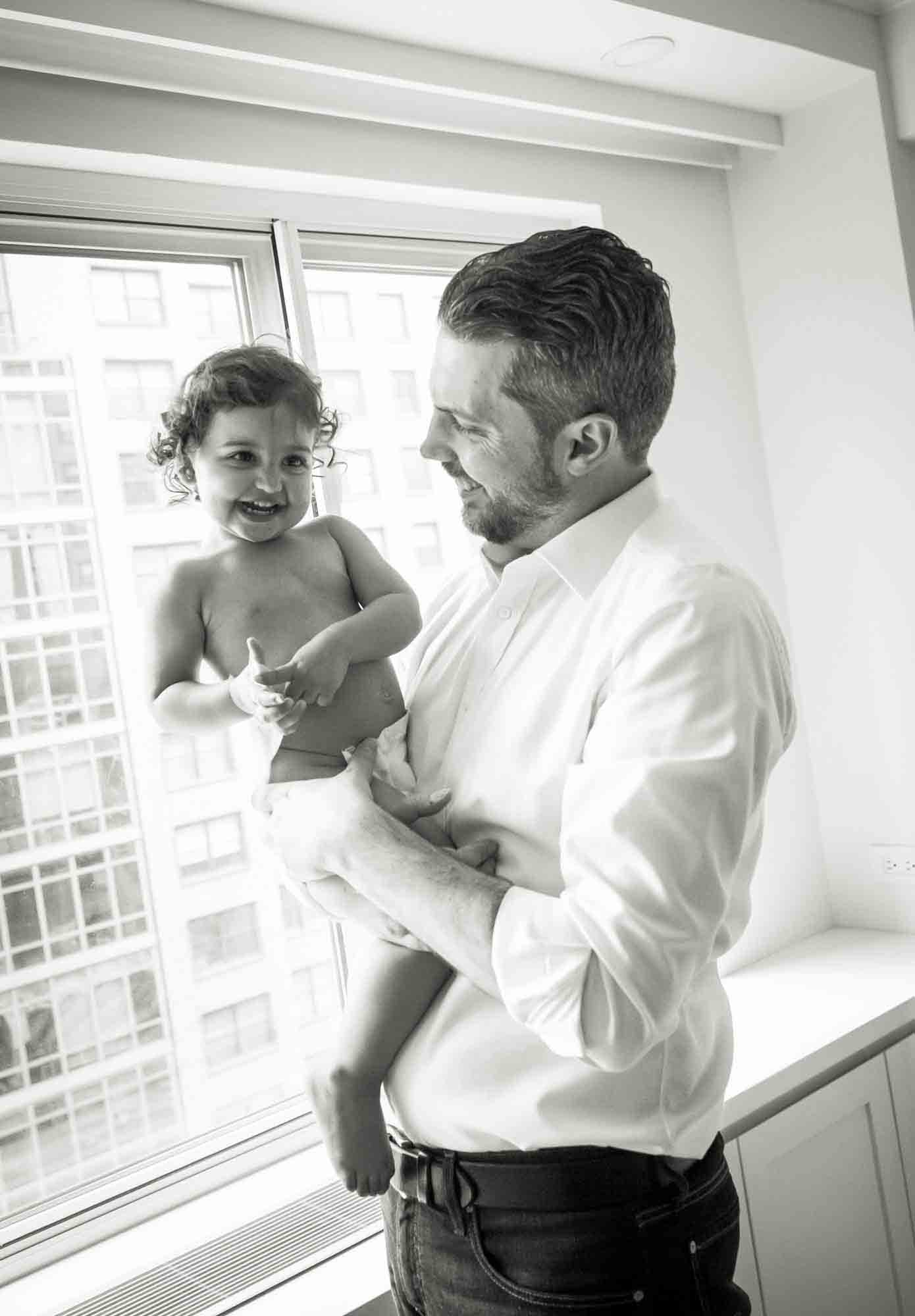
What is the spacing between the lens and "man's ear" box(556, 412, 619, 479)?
1241mm

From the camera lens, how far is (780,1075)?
2.24m

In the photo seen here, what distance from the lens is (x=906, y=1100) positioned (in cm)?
254

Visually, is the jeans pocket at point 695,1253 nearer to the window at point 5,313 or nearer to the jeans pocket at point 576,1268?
the jeans pocket at point 576,1268

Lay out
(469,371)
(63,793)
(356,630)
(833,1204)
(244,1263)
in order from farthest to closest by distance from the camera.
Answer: (833,1204) → (63,793) → (244,1263) → (356,630) → (469,371)

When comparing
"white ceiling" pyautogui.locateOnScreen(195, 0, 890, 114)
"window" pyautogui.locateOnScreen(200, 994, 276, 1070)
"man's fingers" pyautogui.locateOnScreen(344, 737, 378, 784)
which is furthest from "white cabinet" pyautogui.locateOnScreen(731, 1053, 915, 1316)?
"white ceiling" pyautogui.locateOnScreen(195, 0, 890, 114)

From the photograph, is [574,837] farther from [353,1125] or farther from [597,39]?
[597,39]

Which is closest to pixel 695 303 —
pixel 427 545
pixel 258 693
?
pixel 427 545

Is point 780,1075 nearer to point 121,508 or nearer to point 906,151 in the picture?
point 121,508

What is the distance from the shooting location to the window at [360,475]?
244 cm

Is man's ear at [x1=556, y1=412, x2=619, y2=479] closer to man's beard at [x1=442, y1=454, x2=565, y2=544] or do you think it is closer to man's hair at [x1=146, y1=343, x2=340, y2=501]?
man's beard at [x1=442, y1=454, x2=565, y2=544]

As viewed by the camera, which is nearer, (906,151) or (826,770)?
(906,151)

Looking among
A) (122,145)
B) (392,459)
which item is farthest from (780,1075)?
(122,145)

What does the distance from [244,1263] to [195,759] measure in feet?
2.69

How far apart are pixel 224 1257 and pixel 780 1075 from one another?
1.04 m
